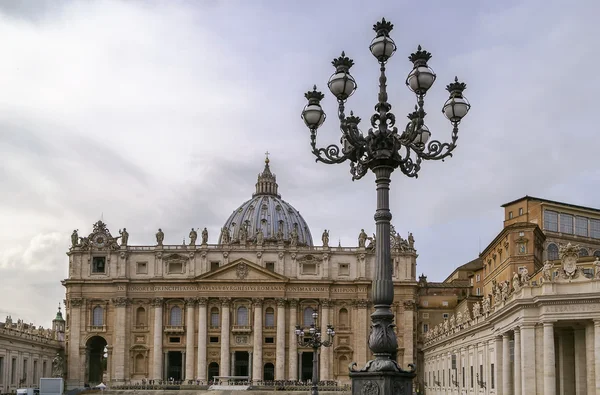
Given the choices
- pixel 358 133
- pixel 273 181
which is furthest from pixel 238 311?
pixel 358 133

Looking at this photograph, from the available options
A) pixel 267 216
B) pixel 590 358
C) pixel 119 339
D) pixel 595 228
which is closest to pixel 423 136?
pixel 590 358

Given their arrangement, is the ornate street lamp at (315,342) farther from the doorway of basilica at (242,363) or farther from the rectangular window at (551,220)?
the doorway of basilica at (242,363)

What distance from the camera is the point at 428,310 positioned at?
114m

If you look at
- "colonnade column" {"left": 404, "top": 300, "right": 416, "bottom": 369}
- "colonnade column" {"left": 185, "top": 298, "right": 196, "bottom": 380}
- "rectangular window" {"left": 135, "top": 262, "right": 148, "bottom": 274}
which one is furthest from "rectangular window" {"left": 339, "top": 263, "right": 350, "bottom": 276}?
"rectangular window" {"left": 135, "top": 262, "right": 148, "bottom": 274}

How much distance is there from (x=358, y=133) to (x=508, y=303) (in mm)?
29677

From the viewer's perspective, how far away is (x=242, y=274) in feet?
360

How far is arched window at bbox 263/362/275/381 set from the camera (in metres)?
110

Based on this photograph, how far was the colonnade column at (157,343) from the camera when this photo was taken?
10831cm

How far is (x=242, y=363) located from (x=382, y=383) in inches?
3721

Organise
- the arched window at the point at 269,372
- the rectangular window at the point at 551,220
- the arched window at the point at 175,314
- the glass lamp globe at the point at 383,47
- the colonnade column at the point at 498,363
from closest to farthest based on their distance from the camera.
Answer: the glass lamp globe at the point at 383,47, the colonnade column at the point at 498,363, the rectangular window at the point at 551,220, the arched window at the point at 269,372, the arched window at the point at 175,314

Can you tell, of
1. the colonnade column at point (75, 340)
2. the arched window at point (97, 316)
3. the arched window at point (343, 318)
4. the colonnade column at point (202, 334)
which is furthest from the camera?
the arched window at point (97, 316)

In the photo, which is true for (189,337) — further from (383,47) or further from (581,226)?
(383,47)

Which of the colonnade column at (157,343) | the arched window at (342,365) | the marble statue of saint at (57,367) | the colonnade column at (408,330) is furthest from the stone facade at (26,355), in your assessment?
the colonnade column at (408,330)

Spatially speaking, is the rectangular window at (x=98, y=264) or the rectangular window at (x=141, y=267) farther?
the rectangular window at (x=98, y=264)
